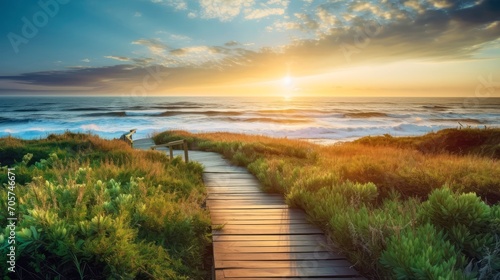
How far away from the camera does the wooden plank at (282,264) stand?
14.8 feet

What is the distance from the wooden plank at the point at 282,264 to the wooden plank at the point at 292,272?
9 centimetres

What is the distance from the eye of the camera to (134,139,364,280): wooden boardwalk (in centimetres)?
435

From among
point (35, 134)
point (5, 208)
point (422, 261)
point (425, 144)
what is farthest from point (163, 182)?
point (35, 134)

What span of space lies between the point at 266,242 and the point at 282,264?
0.77 metres

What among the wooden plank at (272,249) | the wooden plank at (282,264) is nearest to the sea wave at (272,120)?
the wooden plank at (272,249)

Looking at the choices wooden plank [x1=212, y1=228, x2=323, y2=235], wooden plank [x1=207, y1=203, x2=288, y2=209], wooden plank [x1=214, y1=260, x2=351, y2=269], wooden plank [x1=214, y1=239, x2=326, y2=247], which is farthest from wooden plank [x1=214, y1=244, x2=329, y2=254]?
wooden plank [x1=207, y1=203, x2=288, y2=209]

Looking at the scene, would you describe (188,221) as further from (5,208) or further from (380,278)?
(380,278)

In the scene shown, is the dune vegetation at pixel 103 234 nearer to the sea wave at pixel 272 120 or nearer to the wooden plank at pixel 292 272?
the wooden plank at pixel 292 272

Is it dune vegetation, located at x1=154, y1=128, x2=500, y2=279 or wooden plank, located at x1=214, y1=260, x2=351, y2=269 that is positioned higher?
dune vegetation, located at x1=154, y1=128, x2=500, y2=279

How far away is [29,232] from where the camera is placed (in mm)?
3689

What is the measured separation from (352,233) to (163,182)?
15.8 feet

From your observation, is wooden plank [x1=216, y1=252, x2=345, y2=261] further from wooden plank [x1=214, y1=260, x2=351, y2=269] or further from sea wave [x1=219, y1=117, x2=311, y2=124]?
sea wave [x1=219, y1=117, x2=311, y2=124]

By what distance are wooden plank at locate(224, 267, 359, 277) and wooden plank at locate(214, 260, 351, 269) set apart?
0.28 feet

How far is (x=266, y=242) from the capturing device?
530cm
